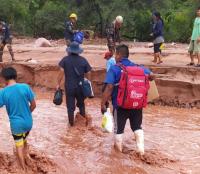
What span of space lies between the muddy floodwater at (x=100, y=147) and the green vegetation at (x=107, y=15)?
593 inches

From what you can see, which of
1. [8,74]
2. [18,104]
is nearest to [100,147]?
[18,104]

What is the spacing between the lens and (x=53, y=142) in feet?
29.9

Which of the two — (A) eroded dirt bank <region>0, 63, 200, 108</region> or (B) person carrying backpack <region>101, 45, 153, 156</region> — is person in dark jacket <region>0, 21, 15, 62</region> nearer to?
(A) eroded dirt bank <region>0, 63, 200, 108</region>

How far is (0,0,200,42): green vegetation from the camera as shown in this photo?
26.4m

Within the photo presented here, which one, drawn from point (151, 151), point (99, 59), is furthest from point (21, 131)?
point (99, 59)

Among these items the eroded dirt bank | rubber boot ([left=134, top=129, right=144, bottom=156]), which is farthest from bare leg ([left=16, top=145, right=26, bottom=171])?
the eroded dirt bank

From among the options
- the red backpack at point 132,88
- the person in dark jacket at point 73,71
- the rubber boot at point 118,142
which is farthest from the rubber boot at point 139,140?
the person in dark jacket at point 73,71

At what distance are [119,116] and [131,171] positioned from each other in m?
0.89

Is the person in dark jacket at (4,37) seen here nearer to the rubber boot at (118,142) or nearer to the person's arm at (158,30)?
the person's arm at (158,30)

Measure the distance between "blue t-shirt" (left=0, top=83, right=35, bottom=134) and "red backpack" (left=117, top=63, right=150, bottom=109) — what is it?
1396 mm

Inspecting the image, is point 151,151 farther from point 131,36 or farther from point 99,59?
point 131,36

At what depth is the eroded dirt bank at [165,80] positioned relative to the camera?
42.3ft

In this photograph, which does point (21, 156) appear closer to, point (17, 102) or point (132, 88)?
point (17, 102)

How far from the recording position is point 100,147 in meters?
8.82
